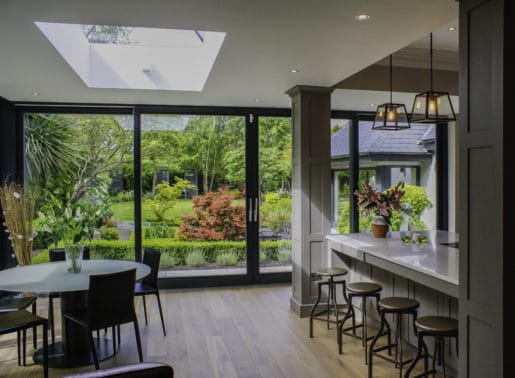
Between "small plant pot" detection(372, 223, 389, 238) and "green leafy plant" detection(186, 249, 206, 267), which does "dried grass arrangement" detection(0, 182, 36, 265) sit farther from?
"small plant pot" detection(372, 223, 389, 238)

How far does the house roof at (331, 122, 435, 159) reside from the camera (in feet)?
21.8

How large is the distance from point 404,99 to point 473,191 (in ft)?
12.2

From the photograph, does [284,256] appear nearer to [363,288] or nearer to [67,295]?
[363,288]

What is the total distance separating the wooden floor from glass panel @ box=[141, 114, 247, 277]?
0.90 metres

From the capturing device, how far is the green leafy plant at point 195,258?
6219 mm

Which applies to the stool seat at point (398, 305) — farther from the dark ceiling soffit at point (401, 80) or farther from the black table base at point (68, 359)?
the dark ceiling soffit at point (401, 80)

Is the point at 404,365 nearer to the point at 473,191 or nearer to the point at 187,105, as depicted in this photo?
the point at 473,191

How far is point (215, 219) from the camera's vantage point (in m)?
6.27

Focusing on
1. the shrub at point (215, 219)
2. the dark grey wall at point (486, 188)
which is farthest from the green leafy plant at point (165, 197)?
the dark grey wall at point (486, 188)

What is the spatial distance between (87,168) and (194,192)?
5.05ft

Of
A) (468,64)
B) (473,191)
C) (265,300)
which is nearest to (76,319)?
(265,300)

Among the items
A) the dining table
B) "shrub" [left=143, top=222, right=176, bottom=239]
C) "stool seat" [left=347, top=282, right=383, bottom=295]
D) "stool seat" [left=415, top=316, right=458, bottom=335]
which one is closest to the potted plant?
"stool seat" [left=347, top=282, right=383, bottom=295]

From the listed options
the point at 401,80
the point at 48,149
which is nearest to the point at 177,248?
the point at 48,149

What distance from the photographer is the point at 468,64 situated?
2.36 meters
